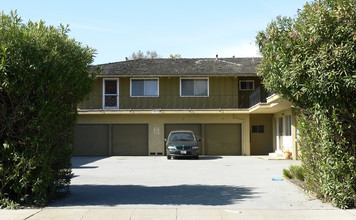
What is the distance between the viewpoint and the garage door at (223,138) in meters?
28.6

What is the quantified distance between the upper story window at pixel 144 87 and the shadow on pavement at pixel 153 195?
55.3 ft

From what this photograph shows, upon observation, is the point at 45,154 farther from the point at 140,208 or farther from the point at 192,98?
the point at 192,98

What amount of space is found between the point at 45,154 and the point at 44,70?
5.96ft

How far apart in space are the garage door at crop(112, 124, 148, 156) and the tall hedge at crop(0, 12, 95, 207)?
63.0 feet

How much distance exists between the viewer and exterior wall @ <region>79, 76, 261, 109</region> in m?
28.6

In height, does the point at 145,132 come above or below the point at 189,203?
above

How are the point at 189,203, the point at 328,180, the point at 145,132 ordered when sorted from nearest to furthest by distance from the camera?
the point at 328,180, the point at 189,203, the point at 145,132

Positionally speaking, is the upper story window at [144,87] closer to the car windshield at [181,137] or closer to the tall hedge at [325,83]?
the car windshield at [181,137]

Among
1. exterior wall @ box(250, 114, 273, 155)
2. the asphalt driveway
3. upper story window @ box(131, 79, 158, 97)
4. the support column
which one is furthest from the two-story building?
the asphalt driveway

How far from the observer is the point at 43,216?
8.05 meters

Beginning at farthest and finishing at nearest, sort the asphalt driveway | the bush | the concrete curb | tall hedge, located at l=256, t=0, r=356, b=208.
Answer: the bush
the asphalt driveway
tall hedge, located at l=256, t=0, r=356, b=208
the concrete curb

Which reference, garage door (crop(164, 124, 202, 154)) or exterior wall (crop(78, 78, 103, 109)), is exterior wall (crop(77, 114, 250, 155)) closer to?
garage door (crop(164, 124, 202, 154))

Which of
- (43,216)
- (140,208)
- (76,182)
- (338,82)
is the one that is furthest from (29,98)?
(338,82)

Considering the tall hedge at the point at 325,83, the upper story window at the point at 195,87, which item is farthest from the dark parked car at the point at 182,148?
the tall hedge at the point at 325,83
